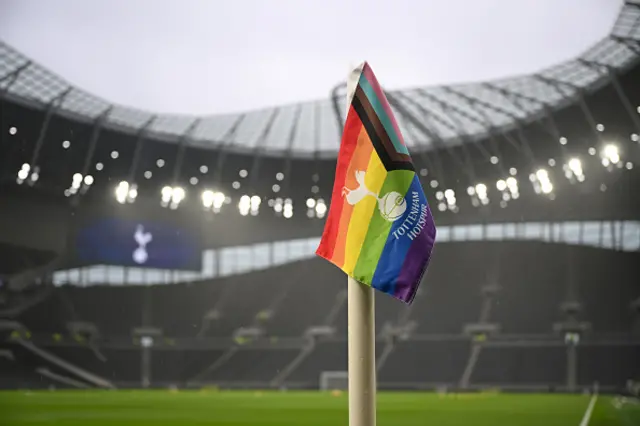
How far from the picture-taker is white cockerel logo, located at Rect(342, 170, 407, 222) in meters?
2.07

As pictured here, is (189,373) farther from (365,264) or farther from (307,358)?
(365,264)

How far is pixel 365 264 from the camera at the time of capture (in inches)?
82.6

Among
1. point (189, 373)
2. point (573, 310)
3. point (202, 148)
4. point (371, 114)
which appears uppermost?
point (202, 148)

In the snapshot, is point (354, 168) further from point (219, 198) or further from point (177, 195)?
point (219, 198)

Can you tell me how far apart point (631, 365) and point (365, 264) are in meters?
21.5

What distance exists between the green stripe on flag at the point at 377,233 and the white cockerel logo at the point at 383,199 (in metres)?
0.01

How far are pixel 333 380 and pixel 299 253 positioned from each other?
424cm

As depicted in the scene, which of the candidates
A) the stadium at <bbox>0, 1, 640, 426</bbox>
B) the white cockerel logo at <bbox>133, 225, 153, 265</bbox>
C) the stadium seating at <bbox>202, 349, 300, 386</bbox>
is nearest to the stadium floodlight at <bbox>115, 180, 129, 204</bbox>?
the stadium at <bbox>0, 1, 640, 426</bbox>

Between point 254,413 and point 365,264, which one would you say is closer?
point 365,264

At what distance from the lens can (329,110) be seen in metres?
25.8

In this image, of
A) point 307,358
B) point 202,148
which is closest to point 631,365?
point 307,358

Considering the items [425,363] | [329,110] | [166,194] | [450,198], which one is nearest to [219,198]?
[166,194]

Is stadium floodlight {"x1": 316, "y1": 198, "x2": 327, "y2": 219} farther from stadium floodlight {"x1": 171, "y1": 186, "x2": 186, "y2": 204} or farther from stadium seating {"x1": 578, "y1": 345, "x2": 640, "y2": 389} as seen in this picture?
stadium seating {"x1": 578, "y1": 345, "x2": 640, "y2": 389}

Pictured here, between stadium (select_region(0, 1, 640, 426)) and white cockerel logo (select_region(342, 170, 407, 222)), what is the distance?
19.5 m
